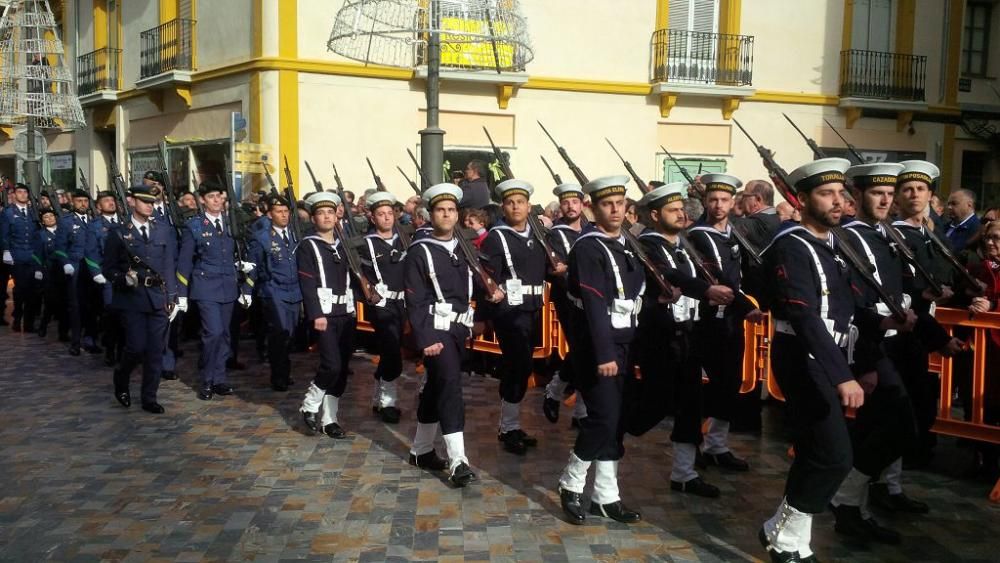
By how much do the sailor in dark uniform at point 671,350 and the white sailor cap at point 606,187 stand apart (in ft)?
1.41

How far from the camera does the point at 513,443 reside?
23.9 ft

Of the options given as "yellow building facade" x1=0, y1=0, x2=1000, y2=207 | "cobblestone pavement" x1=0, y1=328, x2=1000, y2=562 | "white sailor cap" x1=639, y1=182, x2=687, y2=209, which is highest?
"yellow building facade" x1=0, y1=0, x2=1000, y2=207

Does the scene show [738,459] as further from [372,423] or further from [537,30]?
[537,30]

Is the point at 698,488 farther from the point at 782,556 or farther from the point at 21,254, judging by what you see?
the point at 21,254

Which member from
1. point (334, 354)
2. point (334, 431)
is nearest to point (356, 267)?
point (334, 354)

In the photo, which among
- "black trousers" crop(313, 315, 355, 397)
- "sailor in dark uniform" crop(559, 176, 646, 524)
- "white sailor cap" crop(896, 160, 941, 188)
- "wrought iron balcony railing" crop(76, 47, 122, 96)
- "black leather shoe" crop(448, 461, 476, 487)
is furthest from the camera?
"wrought iron balcony railing" crop(76, 47, 122, 96)

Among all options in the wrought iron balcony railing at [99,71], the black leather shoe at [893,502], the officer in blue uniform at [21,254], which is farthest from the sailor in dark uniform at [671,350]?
the wrought iron balcony railing at [99,71]

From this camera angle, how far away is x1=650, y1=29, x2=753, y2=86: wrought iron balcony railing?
63.7ft

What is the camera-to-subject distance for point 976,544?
17.5 feet

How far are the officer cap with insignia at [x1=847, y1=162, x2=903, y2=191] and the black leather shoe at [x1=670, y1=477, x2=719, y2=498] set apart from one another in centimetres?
214

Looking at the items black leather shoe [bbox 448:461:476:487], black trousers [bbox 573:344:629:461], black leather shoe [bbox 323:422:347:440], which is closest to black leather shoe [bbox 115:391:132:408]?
black leather shoe [bbox 323:422:347:440]

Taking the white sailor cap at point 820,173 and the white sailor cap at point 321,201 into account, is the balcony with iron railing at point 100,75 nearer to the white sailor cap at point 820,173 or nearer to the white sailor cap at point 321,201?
Answer: the white sailor cap at point 321,201

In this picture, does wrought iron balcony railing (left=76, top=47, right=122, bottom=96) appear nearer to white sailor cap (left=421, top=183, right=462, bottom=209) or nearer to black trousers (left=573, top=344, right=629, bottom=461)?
white sailor cap (left=421, top=183, right=462, bottom=209)

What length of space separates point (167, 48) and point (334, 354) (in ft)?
47.6
